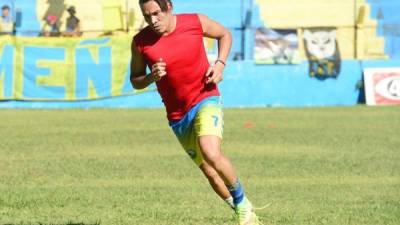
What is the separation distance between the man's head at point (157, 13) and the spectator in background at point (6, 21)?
21419 mm

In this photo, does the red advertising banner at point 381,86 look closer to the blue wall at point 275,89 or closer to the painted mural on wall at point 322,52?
the blue wall at point 275,89

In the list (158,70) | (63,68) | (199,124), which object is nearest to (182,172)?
(199,124)

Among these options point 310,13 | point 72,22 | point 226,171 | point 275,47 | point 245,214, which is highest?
point 226,171

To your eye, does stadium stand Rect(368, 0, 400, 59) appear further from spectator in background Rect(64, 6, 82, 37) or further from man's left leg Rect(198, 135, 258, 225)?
man's left leg Rect(198, 135, 258, 225)

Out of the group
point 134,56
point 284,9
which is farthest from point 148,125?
point 284,9

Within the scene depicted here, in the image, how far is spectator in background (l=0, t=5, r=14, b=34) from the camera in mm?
28000

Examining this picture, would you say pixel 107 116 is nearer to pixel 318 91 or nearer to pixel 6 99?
pixel 6 99

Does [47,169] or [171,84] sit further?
[47,169]

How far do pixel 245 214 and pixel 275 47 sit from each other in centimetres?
2085

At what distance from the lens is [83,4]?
29.4m

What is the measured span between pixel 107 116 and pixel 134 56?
14975 mm

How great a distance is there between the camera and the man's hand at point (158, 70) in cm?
714

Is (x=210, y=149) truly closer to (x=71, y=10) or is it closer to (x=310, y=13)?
(x=71, y=10)

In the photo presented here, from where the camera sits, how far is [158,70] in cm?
714
